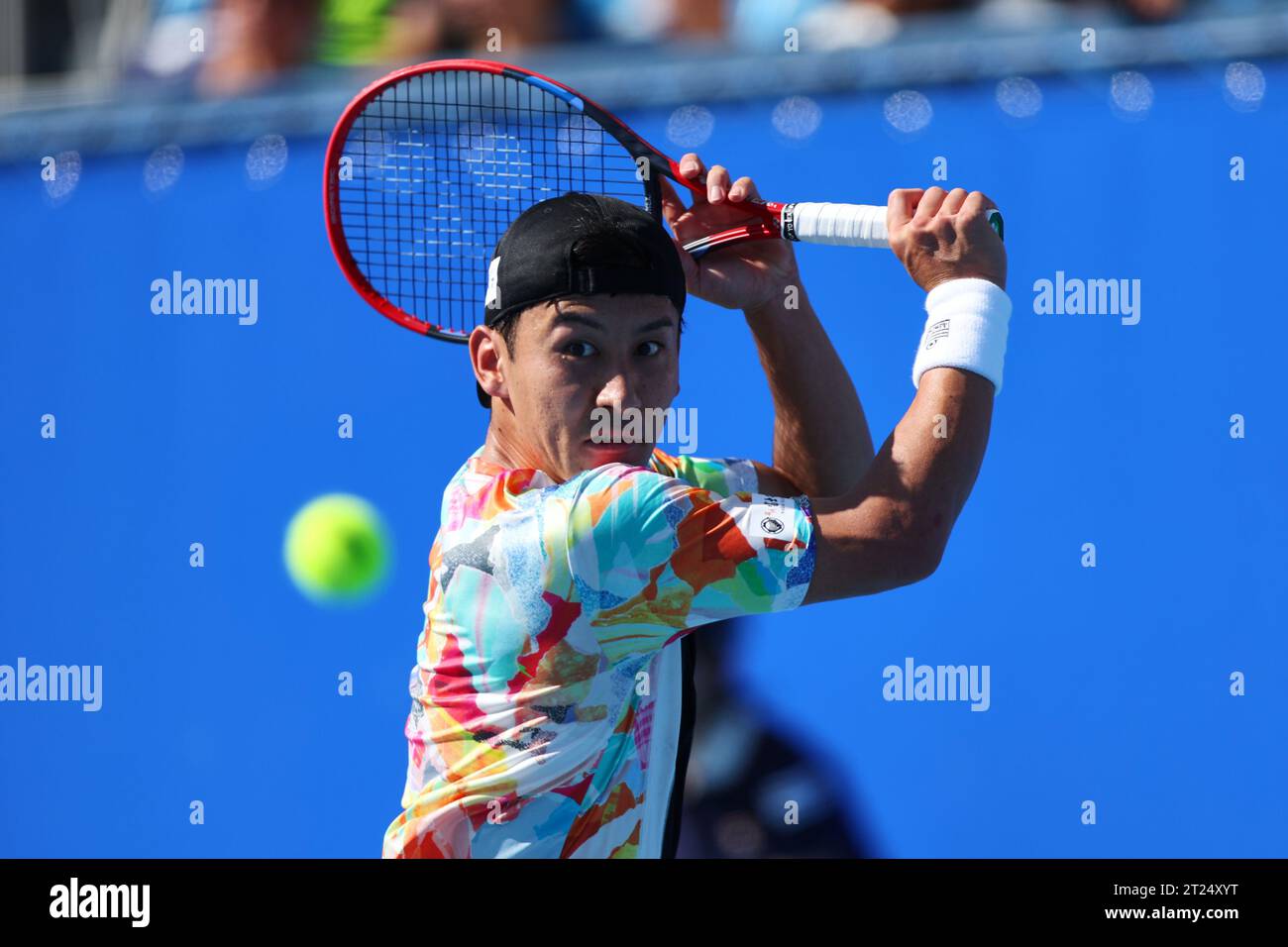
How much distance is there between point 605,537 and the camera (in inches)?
85.7

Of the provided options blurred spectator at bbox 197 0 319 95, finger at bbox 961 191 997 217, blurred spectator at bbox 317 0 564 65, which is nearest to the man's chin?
finger at bbox 961 191 997 217

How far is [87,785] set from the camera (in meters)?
4.32

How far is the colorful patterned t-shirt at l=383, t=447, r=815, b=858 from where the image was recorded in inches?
85.7

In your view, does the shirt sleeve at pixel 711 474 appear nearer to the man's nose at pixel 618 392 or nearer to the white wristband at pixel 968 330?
the man's nose at pixel 618 392

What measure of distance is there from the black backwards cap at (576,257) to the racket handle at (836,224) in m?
0.24

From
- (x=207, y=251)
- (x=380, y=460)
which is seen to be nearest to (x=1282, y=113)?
(x=380, y=460)

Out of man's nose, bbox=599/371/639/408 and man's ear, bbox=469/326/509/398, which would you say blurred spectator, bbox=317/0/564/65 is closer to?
man's ear, bbox=469/326/509/398

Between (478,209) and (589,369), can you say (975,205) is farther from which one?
(478,209)

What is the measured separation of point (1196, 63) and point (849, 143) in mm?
789

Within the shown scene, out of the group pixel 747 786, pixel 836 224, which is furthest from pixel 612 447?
pixel 747 786

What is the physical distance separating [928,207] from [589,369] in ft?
1.80

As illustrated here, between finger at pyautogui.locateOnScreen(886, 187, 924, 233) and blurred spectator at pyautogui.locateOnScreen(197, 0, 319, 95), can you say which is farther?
blurred spectator at pyautogui.locateOnScreen(197, 0, 319, 95)

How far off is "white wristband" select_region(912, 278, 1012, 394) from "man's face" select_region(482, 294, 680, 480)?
0.40 metres

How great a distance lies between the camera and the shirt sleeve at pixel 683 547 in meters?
2.16
